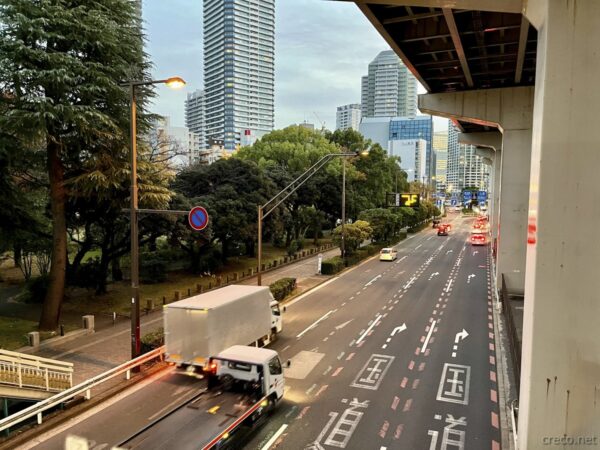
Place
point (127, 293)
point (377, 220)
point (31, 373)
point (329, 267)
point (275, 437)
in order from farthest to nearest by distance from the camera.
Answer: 1. point (377, 220)
2. point (329, 267)
3. point (127, 293)
4. point (31, 373)
5. point (275, 437)

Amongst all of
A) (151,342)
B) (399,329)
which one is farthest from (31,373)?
(399,329)

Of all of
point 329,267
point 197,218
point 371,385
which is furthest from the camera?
point 329,267

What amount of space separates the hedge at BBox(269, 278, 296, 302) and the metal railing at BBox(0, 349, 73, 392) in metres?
13.7

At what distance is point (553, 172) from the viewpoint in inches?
314

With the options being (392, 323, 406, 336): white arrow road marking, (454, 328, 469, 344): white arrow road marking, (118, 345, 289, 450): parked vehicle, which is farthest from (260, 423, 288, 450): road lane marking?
(454, 328, 469, 344): white arrow road marking

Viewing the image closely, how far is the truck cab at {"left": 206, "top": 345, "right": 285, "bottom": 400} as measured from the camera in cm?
1152

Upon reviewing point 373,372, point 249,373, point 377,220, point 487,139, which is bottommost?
point 373,372

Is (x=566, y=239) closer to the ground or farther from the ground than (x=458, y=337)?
farther from the ground

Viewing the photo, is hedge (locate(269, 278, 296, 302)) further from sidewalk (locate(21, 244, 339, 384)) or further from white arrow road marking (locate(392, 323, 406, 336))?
white arrow road marking (locate(392, 323, 406, 336))

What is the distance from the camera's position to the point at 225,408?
35.0 feet

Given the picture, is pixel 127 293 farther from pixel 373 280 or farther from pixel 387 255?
pixel 387 255

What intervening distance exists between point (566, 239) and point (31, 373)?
1340cm

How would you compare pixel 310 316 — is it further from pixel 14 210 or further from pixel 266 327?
pixel 14 210

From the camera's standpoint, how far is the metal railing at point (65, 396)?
10.4 m
